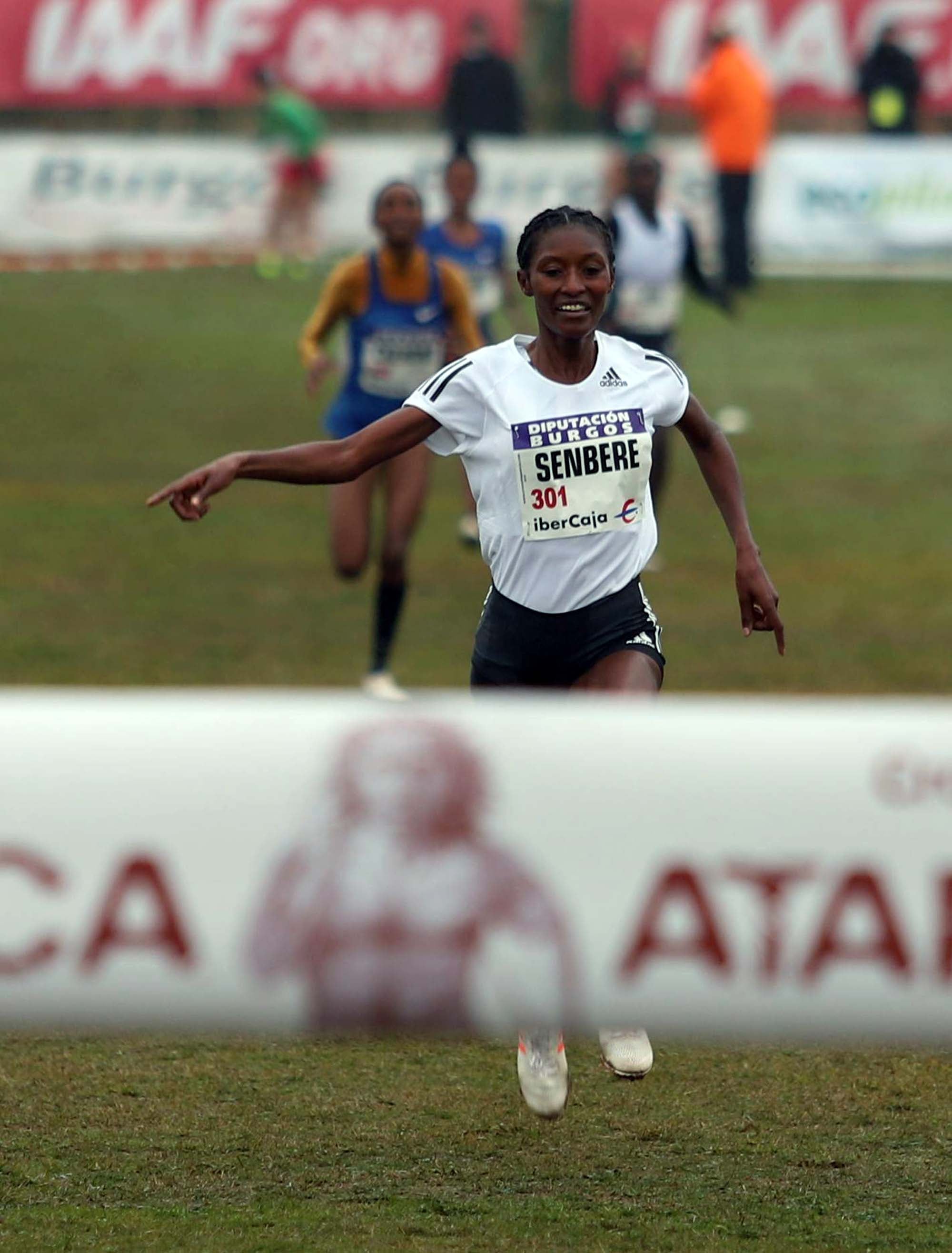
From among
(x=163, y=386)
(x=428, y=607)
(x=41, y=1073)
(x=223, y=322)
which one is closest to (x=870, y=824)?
(x=41, y=1073)

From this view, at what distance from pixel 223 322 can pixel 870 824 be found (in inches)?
812

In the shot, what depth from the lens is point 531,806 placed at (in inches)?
149

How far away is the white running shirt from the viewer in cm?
594

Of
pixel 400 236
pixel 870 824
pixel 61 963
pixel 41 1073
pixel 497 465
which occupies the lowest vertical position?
pixel 41 1073

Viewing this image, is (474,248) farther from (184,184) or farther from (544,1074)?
(184,184)

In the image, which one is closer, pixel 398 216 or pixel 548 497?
pixel 548 497

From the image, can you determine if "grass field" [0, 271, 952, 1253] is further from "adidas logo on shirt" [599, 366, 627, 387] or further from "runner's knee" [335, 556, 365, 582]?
"adidas logo on shirt" [599, 366, 627, 387]

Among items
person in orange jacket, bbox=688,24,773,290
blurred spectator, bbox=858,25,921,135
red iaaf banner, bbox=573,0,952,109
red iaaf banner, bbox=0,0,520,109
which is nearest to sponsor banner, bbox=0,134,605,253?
person in orange jacket, bbox=688,24,773,290

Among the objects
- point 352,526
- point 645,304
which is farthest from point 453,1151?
point 645,304

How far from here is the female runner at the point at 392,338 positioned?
423 inches

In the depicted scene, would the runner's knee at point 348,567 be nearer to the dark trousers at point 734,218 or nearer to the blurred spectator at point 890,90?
the dark trousers at point 734,218

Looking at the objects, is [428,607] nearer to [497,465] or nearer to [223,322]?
[497,465]

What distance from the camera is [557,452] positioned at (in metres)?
5.94

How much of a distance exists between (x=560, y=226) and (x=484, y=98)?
873 inches
